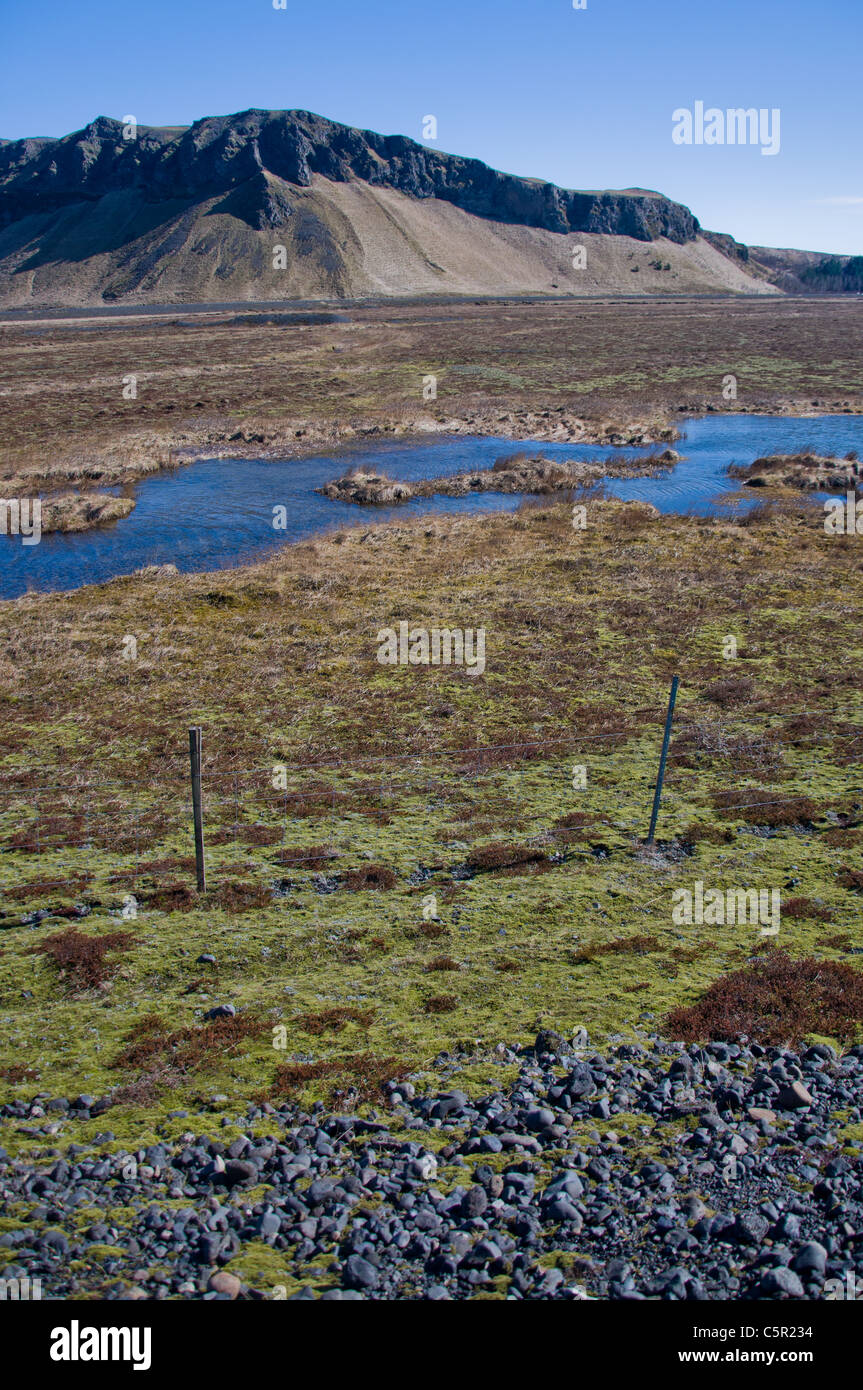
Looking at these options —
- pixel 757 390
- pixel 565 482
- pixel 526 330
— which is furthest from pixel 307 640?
pixel 526 330

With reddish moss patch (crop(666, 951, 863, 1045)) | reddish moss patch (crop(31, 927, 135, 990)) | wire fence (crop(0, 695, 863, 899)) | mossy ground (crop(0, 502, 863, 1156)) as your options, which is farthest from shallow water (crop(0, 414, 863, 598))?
reddish moss patch (crop(666, 951, 863, 1045))

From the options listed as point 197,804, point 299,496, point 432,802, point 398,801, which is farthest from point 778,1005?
point 299,496

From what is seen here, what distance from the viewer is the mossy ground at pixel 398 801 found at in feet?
33.4

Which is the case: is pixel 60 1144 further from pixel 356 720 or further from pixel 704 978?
pixel 356 720

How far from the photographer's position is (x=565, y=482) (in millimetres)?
43094

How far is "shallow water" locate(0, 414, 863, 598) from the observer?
107 ft

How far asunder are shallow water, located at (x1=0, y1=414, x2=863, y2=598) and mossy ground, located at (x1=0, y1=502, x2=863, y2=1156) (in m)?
4.52

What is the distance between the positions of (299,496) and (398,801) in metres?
29.4

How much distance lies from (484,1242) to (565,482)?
131ft

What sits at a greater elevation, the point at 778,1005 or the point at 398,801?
the point at 398,801

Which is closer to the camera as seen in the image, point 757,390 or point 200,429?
point 200,429

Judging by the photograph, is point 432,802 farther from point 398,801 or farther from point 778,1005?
point 778,1005

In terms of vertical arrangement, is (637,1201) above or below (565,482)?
below

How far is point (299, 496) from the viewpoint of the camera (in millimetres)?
41844
